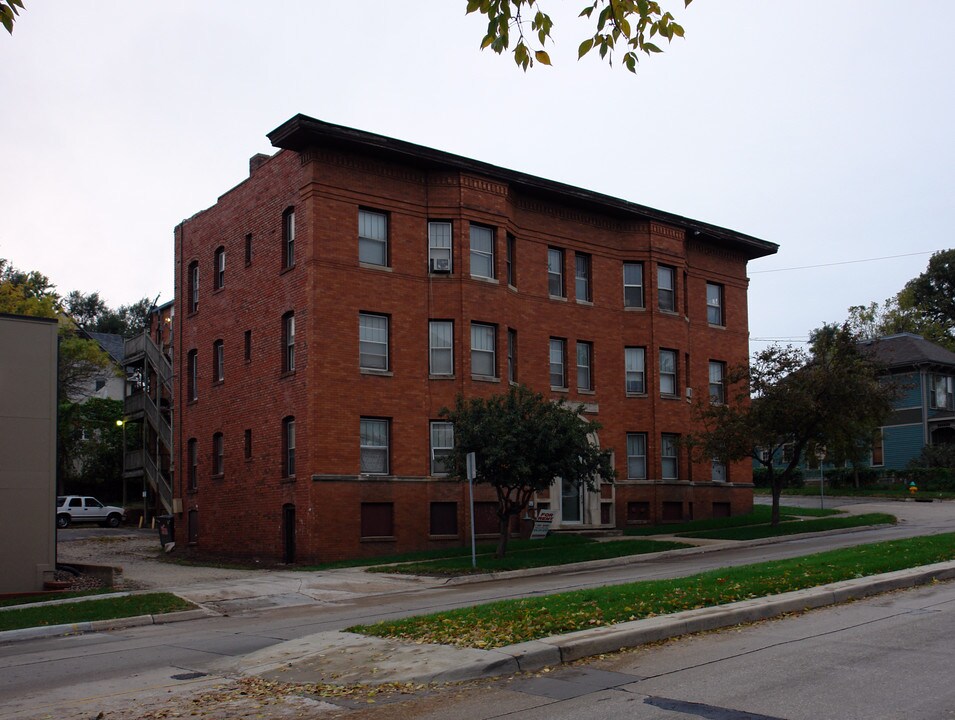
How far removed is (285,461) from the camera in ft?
93.7

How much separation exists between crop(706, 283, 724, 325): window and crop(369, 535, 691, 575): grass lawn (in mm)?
12875

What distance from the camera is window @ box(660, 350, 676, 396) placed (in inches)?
1407

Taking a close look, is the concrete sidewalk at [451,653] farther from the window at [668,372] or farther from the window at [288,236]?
the window at [668,372]

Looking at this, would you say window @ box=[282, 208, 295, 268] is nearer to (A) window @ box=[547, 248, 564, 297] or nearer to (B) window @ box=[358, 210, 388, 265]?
(B) window @ box=[358, 210, 388, 265]

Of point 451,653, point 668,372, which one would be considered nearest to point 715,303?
point 668,372

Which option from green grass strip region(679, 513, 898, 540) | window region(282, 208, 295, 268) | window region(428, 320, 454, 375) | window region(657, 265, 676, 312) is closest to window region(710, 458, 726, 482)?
green grass strip region(679, 513, 898, 540)

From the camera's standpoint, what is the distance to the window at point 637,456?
3481 centimetres

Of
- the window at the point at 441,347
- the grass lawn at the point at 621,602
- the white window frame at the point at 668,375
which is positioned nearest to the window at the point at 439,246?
the window at the point at 441,347

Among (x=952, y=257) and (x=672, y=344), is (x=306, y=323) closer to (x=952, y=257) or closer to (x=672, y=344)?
(x=672, y=344)

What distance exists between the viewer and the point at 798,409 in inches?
1131

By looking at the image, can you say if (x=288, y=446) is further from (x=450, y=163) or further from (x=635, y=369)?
(x=635, y=369)

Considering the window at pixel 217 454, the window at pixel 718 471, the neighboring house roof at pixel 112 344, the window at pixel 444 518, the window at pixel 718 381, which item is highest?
the neighboring house roof at pixel 112 344

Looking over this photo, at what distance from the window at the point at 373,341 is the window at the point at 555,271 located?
6.92 metres

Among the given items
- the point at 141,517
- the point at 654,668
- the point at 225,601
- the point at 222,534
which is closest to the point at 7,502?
the point at 225,601
